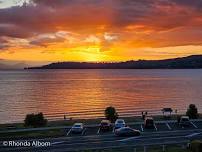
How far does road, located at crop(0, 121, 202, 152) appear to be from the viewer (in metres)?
37.0

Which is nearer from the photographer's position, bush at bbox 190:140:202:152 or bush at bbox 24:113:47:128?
bush at bbox 190:140:202:152

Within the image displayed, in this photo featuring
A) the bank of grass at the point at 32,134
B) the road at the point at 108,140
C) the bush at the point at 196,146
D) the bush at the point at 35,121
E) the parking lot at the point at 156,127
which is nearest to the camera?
the bush at the point at 196,146

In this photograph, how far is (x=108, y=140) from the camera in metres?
40.5

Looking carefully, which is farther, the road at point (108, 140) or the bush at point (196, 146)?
the road at point (108, 140)

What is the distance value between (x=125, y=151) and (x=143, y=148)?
1743 millimetres

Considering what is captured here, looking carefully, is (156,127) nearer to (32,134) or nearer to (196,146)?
(32,134)

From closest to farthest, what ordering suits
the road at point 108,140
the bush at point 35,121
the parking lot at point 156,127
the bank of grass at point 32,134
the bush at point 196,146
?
the bush at point 196,146, the road at point 108,140, the bank of grass at point 32,134, the parking lot at point 156,127, the bush at point 35,121

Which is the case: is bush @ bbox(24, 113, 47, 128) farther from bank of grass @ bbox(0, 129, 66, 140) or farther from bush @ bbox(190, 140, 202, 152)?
bush @ bbox(190, 140, 202, 152)

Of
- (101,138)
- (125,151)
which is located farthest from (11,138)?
(125,151)

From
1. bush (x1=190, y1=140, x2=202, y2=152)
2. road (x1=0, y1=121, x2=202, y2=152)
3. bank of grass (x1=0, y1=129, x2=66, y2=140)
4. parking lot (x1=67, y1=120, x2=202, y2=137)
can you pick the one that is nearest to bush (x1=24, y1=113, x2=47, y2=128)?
bank of grass (x1=0, y1=129, x2=66, y2=140)

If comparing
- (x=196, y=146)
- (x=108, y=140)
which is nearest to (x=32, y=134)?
(x=108, y=140)

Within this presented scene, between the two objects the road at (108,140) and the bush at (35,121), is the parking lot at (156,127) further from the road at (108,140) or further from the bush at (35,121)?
the bush at (35,121)

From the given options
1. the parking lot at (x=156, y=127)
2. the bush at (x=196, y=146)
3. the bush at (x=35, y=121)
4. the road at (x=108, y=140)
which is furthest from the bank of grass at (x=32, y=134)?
the bush at (x=196, y=146)

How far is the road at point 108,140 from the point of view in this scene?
37.0m
